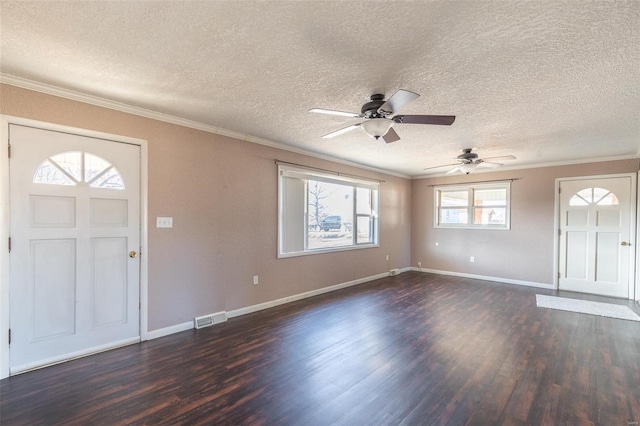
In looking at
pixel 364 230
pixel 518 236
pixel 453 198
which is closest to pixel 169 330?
pixel 364 230

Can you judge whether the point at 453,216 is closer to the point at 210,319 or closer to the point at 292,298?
the point at 292,298

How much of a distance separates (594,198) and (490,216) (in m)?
1.72

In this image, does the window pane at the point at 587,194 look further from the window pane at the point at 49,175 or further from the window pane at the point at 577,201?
the window pane at the point at 49,175

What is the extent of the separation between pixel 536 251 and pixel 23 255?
7.67 metres

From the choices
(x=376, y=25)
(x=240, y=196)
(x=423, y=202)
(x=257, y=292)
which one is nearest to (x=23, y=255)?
(x=240, y=196)

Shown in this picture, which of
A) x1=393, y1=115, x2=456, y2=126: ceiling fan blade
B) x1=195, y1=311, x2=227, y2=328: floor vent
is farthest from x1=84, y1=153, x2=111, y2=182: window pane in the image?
x1=393, y1=115, x2=456, y2=126: ceiling fan blade

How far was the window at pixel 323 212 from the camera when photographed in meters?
4.64

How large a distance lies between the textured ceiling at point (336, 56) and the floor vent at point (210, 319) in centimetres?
240

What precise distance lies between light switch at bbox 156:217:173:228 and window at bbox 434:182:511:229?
236 inches

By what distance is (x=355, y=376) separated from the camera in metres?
2.46

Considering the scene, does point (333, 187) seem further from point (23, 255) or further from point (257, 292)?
point (23, 255)

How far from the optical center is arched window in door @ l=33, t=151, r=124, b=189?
2639 millimetres

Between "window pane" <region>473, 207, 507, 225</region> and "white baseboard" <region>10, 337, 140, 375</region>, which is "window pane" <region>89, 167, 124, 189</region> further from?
"window pane" <region>473, 207, 507, 225</region>

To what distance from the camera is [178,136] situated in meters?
3.44
